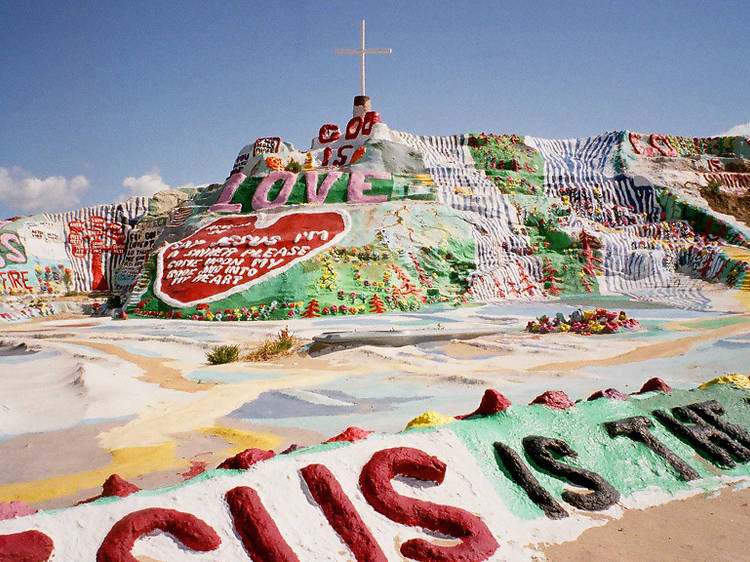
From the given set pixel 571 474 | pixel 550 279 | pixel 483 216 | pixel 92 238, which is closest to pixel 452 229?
pixel 483 216

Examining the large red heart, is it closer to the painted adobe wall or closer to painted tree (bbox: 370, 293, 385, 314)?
the painted adobe wall

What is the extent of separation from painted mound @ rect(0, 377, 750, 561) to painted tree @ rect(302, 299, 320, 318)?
370 inches

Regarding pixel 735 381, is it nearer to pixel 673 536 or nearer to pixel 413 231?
pixel 673 536

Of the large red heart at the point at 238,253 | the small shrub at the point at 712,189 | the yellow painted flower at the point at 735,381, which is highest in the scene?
the small shrub at the point at 712,189

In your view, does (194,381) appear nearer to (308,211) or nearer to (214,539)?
(214,539)

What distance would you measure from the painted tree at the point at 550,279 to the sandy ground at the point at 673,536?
14.0 m

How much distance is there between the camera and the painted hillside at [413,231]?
44.6 ft

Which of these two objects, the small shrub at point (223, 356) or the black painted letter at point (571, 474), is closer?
the black painted letter at point (571, 474)

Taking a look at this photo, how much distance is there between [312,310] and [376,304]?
5.11 feet

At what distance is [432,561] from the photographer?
85.4 inches

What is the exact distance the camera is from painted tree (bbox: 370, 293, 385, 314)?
12.8 metres

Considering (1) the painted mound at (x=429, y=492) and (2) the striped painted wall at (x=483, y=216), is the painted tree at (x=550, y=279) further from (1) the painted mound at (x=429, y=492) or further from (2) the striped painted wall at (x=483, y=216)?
(1) the painted mound at (x=429, y=492)

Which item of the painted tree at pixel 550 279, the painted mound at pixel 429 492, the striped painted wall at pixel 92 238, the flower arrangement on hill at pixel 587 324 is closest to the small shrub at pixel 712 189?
the painted tree at pixel 550 279

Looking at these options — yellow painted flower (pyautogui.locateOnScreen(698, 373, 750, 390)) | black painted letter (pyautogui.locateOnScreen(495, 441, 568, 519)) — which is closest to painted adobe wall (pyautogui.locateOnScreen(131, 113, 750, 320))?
yellow painted flower (pyautogui.locateOnScreen(698, 373, 750, 390))
